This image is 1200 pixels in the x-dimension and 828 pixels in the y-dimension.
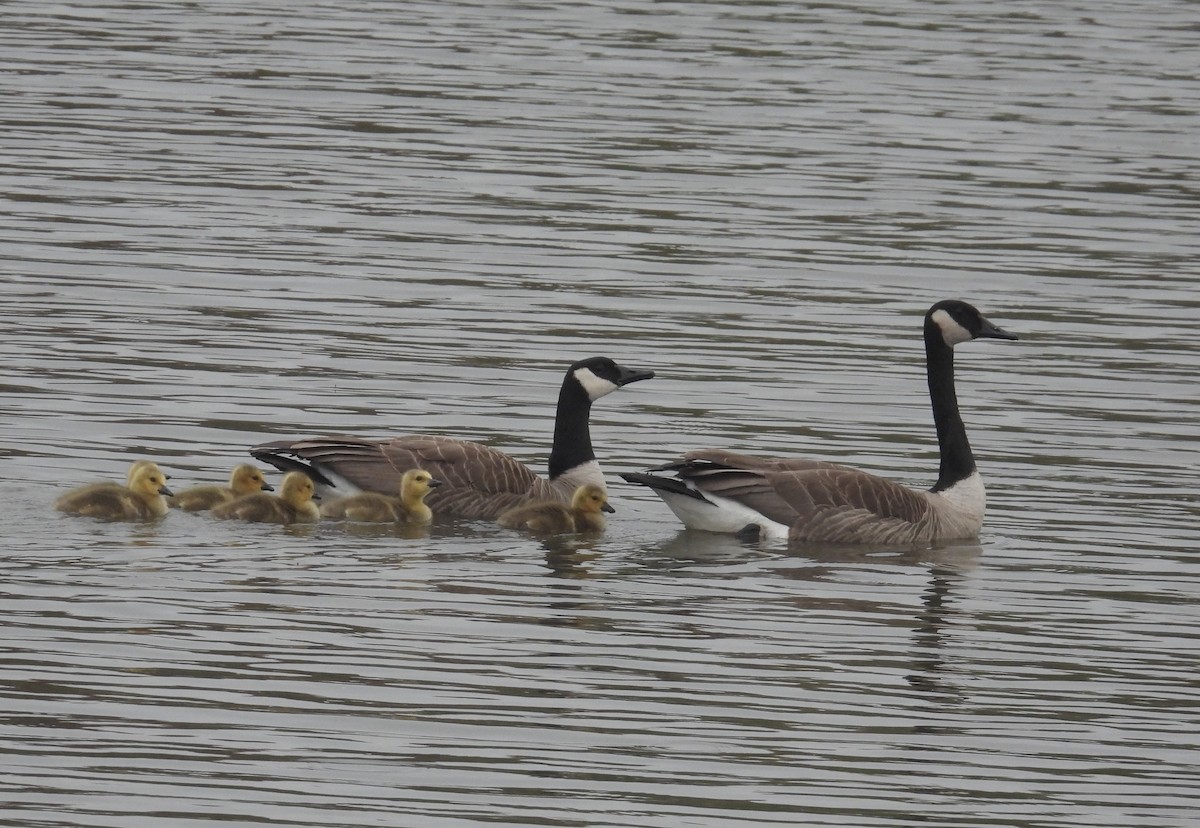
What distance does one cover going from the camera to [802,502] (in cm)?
1373

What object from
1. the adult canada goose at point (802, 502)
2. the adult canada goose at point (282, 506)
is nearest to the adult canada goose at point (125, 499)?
the adult canada goose at point (282, 506)

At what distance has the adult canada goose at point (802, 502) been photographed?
13703mm

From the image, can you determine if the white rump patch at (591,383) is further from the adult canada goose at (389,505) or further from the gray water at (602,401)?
the adult canada goose at (389,505)

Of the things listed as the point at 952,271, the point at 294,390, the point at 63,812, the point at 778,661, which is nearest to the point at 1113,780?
the point at 778,661

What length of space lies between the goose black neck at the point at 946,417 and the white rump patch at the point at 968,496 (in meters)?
0.05

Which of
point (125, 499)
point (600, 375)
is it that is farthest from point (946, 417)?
point (125, 499)

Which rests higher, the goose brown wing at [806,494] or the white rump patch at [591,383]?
the white rump patch at [591,383]

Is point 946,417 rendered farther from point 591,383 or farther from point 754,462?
point 591,383

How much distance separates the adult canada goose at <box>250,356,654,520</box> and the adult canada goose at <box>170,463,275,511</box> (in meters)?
0.22

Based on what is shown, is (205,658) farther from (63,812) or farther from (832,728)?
(832,728)

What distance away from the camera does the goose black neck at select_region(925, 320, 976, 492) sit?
567 inches

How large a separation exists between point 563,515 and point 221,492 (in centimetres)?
198

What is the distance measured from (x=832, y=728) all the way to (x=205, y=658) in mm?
2761

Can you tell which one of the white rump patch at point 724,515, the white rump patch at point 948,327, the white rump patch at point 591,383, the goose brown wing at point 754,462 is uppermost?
the white rump patch at point 948,327
